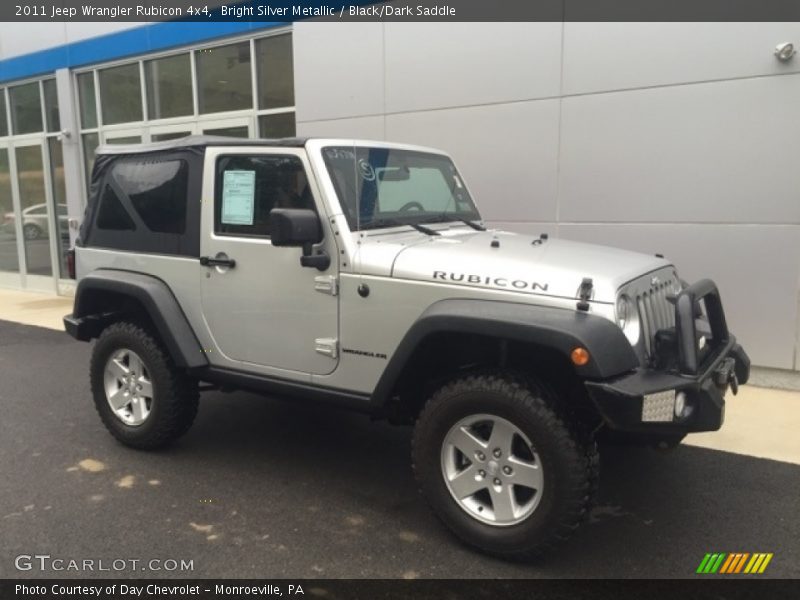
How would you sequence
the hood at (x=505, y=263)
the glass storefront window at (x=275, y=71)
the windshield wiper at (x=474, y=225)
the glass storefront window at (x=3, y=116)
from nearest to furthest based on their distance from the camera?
the hood at (x=505, y=263), the windshield wiper at (x=474, y=225), the glass storefront window at (x=275, y=71), the glass storefront window at (x=3, y=116)

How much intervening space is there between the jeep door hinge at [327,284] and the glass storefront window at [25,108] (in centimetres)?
1074

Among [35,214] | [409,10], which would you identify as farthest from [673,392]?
[35,214]

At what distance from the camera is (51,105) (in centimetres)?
1181

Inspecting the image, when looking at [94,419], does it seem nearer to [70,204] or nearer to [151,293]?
[151,293]

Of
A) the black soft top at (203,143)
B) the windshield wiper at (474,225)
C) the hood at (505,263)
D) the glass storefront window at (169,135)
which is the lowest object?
the hood at (505,263)

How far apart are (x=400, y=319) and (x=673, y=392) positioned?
4.17 feet

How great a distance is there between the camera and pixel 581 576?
119 inches

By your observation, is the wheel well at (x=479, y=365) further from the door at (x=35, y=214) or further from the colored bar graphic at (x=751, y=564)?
the door at (x=35, y=214)

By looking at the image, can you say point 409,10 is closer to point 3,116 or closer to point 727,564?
point 727,564

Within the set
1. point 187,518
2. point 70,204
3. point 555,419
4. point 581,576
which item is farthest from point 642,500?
point 70,204

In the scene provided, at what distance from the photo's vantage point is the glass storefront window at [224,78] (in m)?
9.36

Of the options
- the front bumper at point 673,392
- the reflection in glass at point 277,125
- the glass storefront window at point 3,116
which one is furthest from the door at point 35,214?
the front bumper at point 673,392

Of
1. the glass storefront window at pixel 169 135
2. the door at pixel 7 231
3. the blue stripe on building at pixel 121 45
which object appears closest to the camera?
the blue stripe on building at pixel 121 45

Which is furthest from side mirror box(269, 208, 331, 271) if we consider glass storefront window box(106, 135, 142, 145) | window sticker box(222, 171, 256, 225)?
glass storefront window box(106, 135, 142, 145)
